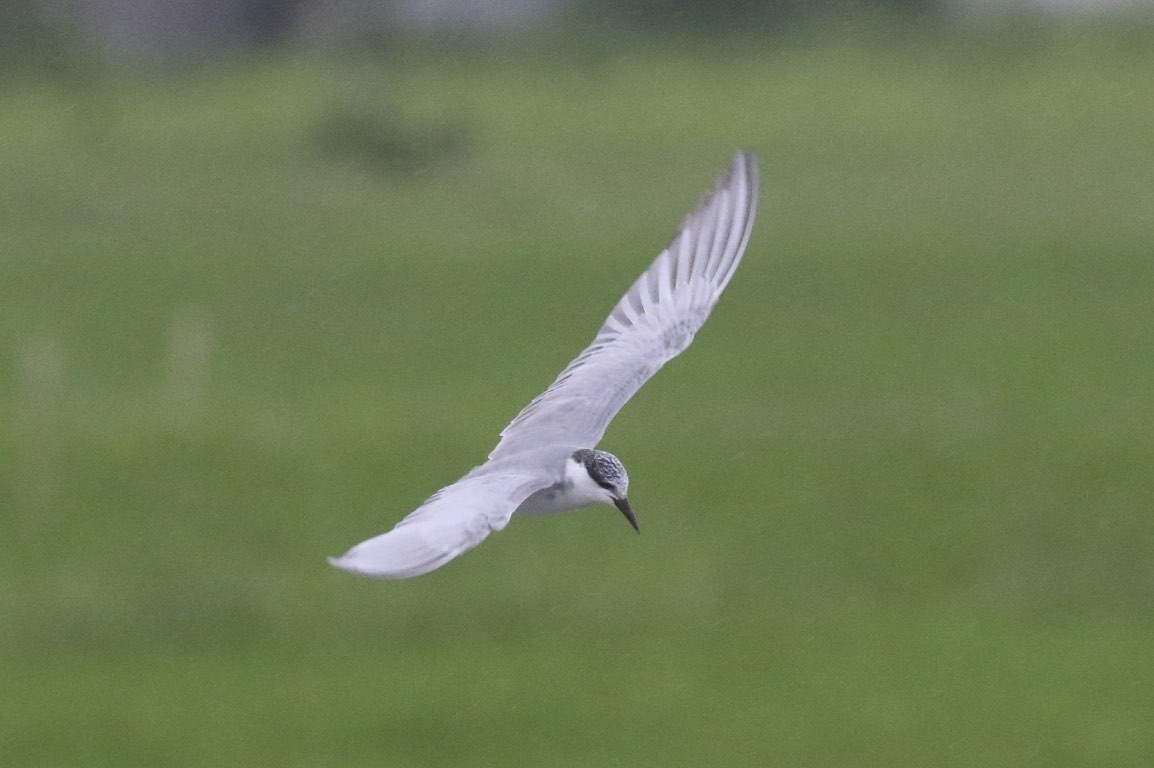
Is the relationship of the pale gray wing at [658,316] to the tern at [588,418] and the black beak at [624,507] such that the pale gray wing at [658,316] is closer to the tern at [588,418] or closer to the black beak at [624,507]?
the tern at [588,418]

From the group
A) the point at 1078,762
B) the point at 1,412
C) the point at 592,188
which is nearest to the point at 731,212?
the point at 1078,762

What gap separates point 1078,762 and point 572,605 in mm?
7210

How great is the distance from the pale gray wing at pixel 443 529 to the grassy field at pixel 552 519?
2713 cm

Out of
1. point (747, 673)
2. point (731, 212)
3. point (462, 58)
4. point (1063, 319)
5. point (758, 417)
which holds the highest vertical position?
point (462, 58)

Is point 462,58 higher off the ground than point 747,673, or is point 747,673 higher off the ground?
point 462,58

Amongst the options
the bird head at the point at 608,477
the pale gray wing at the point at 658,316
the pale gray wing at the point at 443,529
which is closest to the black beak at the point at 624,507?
the bird head at the point at 608,477

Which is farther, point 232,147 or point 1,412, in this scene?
point 232,147

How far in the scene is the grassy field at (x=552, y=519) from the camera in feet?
117

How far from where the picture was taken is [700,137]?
73875 mm

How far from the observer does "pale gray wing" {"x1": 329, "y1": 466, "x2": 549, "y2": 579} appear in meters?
5.98

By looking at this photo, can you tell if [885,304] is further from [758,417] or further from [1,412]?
[1,412]

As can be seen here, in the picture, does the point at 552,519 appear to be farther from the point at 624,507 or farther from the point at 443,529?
the point at 443,529

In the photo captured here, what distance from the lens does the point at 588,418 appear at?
7914mm

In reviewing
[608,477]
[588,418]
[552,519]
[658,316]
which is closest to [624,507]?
[608,477]
